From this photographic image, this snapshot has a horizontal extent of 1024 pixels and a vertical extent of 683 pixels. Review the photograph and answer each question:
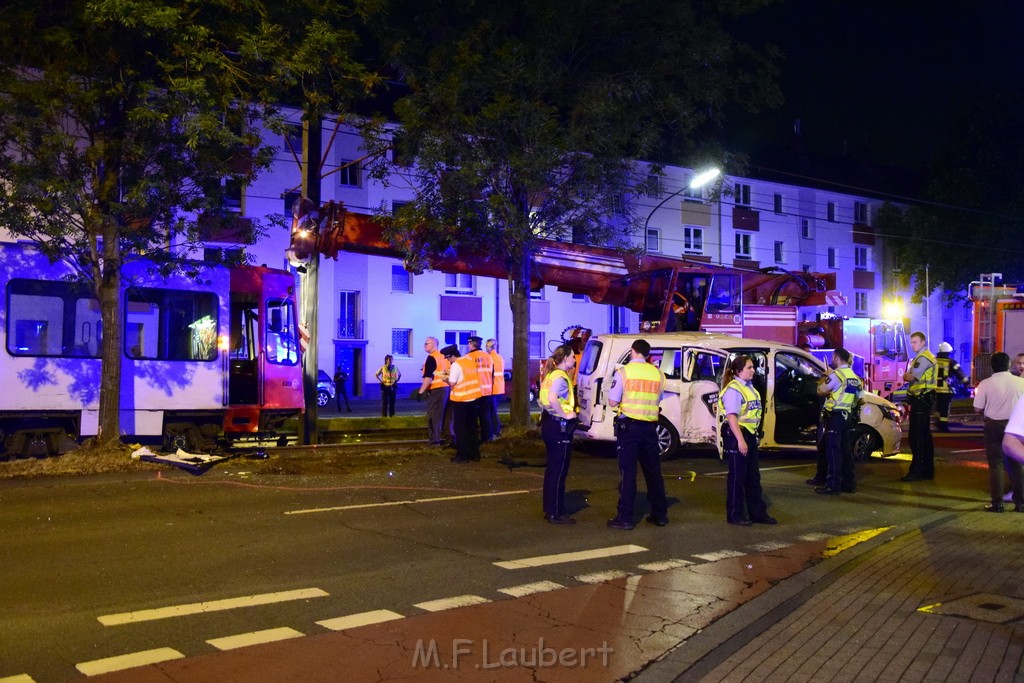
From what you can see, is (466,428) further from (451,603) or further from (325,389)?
(325,389)

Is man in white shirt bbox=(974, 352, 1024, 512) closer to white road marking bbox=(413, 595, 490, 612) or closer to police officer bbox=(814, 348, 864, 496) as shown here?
police officer bbox=(814, 348, 864, 496)

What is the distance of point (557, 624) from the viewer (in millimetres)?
6188

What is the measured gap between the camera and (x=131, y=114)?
1265cm

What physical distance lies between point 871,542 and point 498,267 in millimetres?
10538

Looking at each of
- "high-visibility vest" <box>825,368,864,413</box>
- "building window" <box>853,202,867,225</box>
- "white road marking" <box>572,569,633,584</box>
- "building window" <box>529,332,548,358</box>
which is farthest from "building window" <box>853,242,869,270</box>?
"white road marking" <box>572,569,633,584</box>

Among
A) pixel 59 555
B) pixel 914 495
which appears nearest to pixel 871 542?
pixel 914 495

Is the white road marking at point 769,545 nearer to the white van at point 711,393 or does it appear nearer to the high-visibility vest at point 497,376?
the white van at point 711,393

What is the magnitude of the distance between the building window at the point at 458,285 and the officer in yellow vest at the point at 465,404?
25997 mm

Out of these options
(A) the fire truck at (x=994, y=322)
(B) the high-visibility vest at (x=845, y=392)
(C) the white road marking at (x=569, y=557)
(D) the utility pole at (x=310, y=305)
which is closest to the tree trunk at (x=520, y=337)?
(D) the utility pole at (x=310, y=305)

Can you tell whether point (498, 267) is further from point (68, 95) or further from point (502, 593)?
point (502, 593)

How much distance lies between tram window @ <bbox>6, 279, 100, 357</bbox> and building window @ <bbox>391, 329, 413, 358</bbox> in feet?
80.3

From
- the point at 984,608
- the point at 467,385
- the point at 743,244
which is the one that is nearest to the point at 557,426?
the point at 984,608

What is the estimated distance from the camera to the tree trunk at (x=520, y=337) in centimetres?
1783

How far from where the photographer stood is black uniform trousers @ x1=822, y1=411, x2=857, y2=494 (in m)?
11.8
